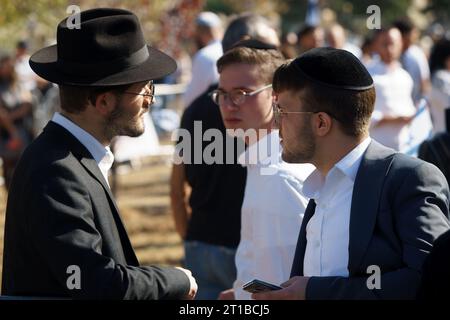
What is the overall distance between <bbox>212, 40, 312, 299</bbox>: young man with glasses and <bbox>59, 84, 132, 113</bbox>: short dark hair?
902 mm

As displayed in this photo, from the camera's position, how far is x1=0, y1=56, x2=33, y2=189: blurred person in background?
39.7 feet

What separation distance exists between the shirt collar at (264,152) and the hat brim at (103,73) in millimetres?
651

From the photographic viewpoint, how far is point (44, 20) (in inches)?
393

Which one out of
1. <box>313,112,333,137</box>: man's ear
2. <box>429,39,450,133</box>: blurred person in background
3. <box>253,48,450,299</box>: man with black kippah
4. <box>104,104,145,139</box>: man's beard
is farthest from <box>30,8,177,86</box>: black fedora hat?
<box>429,39,450,133</box>: blurred person in background

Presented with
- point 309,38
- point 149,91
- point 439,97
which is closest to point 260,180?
point 149,91

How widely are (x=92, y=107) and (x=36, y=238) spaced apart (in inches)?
22.6

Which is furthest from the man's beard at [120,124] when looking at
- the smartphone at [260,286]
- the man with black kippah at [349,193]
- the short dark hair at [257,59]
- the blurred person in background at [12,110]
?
the blurred person in background at [12,110]

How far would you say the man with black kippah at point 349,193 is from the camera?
297cm

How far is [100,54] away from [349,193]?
42.2 inches

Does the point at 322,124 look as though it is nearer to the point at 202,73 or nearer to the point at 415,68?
the point at 202,73

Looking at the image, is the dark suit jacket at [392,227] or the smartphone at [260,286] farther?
the smartphone at [260,286]

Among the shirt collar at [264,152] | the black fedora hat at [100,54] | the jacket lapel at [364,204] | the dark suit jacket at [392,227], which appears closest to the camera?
the dark suit jacket at [392,227]

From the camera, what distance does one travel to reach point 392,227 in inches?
119

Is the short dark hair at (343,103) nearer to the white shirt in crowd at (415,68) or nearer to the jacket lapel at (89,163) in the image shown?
the jacket lapel at (89,163)
